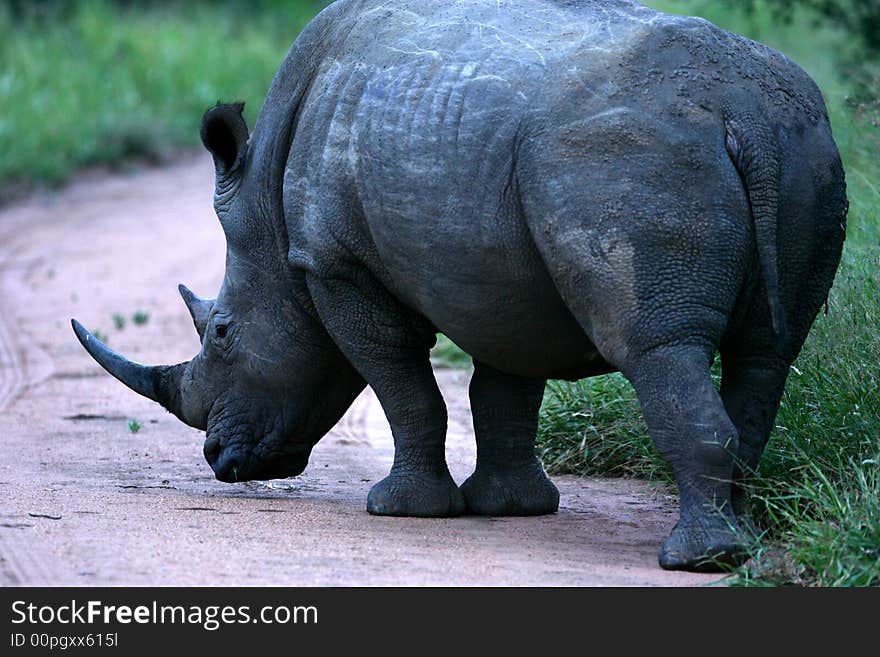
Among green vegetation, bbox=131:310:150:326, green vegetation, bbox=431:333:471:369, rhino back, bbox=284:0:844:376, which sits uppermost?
rhino back, bbox=284:0:844:376

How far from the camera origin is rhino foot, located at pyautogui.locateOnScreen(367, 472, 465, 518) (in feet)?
20.0

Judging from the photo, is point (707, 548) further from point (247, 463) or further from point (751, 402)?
point (247, 463)

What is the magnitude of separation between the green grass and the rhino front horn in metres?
9.90

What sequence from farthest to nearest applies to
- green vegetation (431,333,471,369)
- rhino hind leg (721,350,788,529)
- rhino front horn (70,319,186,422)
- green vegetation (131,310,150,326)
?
green vegetation (131,310,150,326) < green vegetation (431,333,471,369) < rhino front horn (70,319,186,422) < rhino hind leg (721,350,788,529)

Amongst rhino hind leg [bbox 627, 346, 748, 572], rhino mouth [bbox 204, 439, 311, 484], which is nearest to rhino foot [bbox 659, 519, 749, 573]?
rhino hind leg [bbox 627, 346, 748, 572]

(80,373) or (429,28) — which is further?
(80,373)

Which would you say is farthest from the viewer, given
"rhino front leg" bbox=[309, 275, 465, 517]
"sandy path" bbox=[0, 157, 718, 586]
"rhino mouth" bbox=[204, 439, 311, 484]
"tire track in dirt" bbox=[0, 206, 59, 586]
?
"rhino mouth" bbox=[204, 439, 311, 484]

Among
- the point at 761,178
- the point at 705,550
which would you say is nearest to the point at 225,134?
the point at 761,178

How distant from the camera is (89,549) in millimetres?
4969

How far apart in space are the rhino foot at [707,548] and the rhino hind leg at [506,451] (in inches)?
55.0

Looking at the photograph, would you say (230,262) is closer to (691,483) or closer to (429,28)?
(429,28)

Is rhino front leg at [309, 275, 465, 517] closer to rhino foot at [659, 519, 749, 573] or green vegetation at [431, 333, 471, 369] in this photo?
rhino foot at [659, 519, 749, 573]
